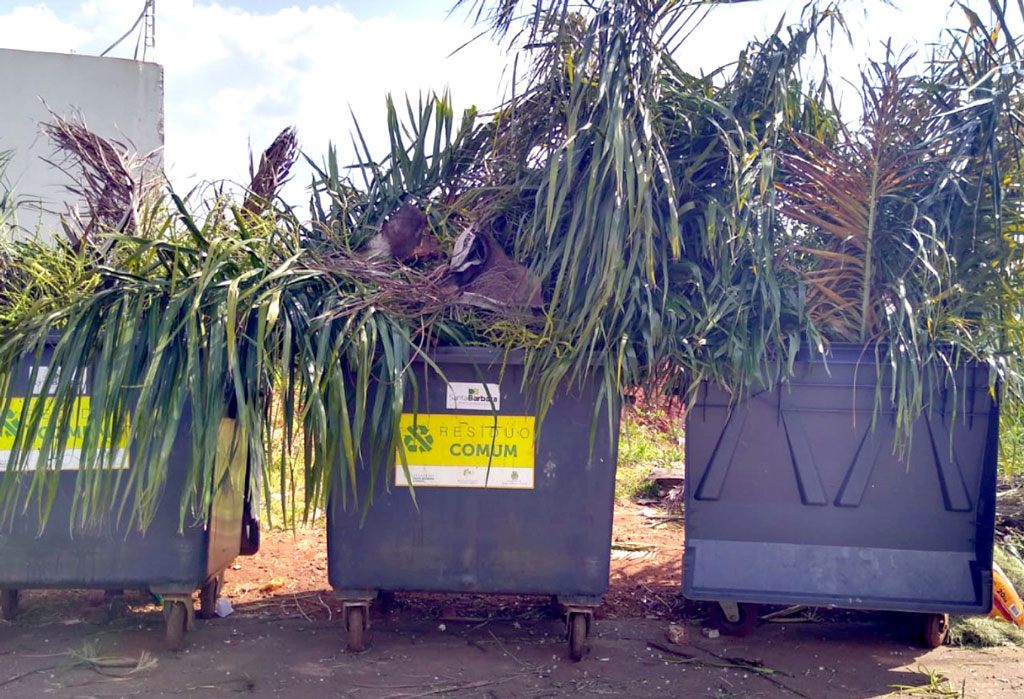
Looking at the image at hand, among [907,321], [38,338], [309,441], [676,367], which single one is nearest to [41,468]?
[38,338]

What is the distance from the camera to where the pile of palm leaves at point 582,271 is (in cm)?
291

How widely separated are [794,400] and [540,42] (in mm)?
1622

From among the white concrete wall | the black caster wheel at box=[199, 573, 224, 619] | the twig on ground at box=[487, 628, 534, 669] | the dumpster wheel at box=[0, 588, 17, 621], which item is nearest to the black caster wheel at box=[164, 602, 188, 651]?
the black caster wheel at box=[199, 573, 224, 619]

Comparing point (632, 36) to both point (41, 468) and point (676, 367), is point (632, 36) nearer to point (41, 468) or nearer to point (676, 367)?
point (676, 367)

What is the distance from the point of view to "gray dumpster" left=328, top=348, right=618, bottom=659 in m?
3.14

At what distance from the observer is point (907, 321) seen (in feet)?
10.1

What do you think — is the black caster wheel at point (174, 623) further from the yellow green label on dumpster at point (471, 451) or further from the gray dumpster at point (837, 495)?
the gray dumpster at point (837, 495)

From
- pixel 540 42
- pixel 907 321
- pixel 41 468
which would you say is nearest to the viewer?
pixel 41 468

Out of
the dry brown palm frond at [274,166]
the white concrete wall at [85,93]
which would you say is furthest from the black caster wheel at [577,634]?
the white concrete wall at [85,93]

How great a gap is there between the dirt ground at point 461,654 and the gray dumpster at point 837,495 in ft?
0.89

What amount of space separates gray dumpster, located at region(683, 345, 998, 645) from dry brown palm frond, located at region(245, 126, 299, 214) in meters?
1.93

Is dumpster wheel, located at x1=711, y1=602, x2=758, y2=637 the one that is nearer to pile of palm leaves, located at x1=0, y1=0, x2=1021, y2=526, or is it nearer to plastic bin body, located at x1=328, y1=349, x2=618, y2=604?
plastic bin body, located at x1=328, y1=349, x2=618, y2=604

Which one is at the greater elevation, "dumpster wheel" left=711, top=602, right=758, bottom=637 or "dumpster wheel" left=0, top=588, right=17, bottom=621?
"dumpster wheel" left=711, top=602, right=758, bottom=637

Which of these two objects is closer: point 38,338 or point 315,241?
point 38,338
